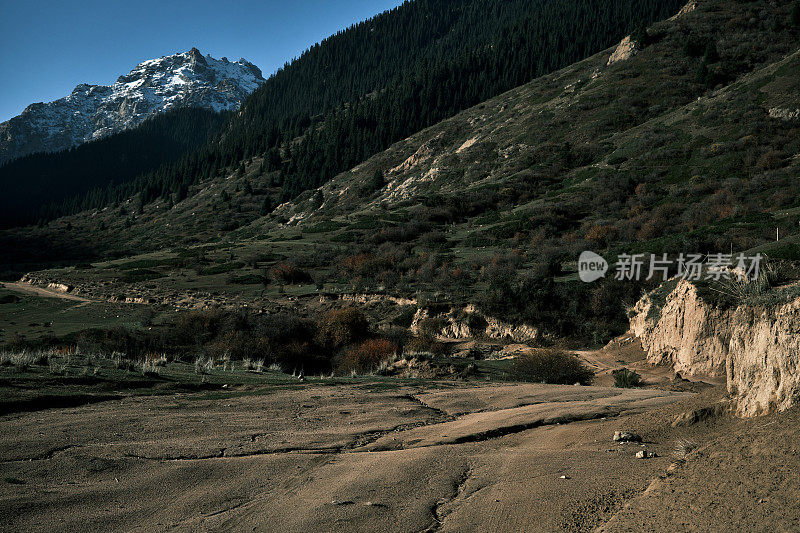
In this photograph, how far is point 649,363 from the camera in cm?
1967

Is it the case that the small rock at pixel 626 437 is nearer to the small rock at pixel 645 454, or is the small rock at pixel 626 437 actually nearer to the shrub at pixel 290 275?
the small rock at pixel 645 454

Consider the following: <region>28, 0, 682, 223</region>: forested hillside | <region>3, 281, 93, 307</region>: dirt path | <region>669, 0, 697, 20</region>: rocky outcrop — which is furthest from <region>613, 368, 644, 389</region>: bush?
<region>669, 0, 697, 20</region>: rocky outcrop

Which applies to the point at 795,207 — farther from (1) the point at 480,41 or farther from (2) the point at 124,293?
(1) the point at 480,41

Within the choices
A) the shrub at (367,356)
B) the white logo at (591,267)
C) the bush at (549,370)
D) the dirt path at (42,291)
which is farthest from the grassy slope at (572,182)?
the bush at (549,370)

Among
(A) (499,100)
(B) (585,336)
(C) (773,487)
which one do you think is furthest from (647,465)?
(A) (499,100)

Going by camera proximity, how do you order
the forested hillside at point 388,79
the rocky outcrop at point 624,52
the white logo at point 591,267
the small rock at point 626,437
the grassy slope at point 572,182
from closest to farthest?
the small rock at point 626,437 → the white logo at point 591,267 → the grassy slope at point 572,182 → the rocky outcrop at point 624,52 → the forested hillside at point 388,79

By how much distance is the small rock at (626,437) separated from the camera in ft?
21.9

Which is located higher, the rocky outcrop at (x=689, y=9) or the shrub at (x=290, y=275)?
the rocky outcrop at (x=689, y=9)

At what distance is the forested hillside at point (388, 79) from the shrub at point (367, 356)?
62.1m

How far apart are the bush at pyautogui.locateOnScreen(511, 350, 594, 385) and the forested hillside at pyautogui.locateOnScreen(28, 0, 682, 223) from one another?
67.4 metres

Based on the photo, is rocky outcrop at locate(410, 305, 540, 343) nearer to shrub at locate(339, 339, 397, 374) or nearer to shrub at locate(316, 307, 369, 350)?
shrub at locate(316, 307, 369, 350)

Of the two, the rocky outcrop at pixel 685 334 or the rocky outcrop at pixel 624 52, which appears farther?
the rocky outcrop at pixel 624 52

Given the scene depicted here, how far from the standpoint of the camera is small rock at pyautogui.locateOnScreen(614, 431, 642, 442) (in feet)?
21.9

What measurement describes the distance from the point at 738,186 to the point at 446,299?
92.1ft
